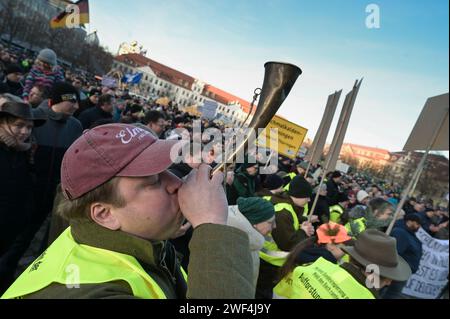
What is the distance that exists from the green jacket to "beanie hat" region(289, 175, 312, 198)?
3759 millimetres

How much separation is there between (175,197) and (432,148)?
3.56 metres

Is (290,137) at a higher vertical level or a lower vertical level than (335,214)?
higher

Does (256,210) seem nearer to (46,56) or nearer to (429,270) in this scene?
(46,56)

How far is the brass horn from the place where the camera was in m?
1.41

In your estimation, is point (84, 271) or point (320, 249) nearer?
point (84, 271)

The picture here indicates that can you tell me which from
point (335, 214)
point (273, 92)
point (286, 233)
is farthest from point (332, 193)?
point (273, 92)

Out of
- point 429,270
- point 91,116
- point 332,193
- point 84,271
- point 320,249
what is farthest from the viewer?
point 332,193

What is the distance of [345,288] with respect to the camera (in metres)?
2.22

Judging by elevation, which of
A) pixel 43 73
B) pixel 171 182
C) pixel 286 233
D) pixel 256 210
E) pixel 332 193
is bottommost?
pixel 332 193

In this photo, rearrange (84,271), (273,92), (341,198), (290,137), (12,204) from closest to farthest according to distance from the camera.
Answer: (84,271), (273,92), (12,204), (290,137), (341,198)

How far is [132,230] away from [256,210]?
227cm

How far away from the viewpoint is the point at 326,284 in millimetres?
2260
